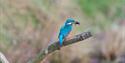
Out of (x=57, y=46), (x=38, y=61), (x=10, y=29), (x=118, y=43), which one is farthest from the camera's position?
(x=118, y=43)

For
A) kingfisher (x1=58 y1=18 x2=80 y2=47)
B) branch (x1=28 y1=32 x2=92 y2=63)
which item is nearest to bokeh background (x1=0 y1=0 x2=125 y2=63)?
branch (x1=28 y1=32 x2=92 y2=63)

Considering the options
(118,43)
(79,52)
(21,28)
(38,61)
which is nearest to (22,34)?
(21,28)

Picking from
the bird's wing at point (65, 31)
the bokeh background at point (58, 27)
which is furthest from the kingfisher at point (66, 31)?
the bokeh background at point (58, 27)

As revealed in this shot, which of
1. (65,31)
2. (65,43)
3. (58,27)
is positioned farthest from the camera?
(58,27)

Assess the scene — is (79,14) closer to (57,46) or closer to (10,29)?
(10,29)

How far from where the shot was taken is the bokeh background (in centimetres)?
739

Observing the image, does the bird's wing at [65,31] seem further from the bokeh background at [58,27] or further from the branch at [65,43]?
the bokeh background at [58,27]

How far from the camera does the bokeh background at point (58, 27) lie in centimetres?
739

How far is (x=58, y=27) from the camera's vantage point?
7559 millimetres

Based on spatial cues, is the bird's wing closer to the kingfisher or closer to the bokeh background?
the kingfisher

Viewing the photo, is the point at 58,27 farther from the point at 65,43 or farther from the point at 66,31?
the point at 65,43

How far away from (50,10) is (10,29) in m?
0.58

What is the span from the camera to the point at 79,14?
309 inches

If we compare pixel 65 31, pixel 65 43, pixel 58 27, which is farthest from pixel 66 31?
pixel 58 27
